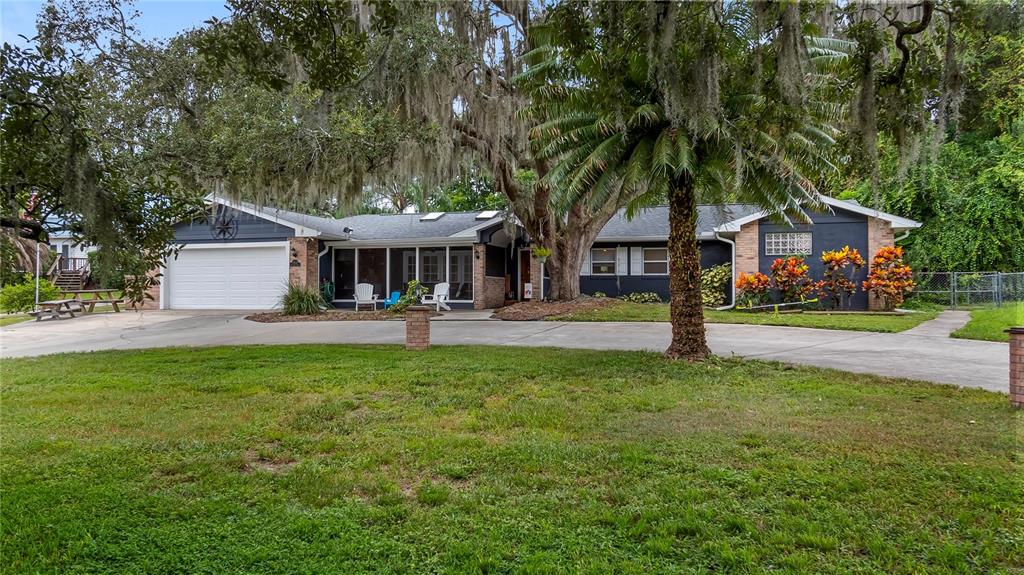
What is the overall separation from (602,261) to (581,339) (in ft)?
29.6

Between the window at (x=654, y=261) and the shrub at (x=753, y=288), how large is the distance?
2758 millimetres

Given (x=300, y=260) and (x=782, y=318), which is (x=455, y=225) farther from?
(x=782, y=318)

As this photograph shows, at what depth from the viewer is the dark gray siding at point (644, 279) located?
17.3 metres

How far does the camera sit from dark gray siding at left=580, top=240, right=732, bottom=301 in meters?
17.3

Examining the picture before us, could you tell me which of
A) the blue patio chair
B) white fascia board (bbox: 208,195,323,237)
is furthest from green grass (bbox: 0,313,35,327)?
the blue patio chair

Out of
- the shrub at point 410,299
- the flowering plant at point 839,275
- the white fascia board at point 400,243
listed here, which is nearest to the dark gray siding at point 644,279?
the flowering plant at point 839,275

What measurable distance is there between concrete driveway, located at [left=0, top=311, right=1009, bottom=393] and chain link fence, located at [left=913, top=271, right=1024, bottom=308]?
806 centimetres

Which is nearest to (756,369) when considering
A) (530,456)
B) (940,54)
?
(940,54)

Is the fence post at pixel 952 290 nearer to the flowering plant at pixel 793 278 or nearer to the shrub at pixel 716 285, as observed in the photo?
the flowering plant at pixel 793 278

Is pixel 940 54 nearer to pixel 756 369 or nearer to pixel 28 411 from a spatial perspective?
pixel 756 369

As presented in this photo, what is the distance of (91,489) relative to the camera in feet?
10.4

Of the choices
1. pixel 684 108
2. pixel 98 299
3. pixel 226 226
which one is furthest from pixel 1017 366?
pixel 98 299

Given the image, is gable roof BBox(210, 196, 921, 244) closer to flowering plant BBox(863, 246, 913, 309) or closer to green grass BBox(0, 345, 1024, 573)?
flowering plant BBox(863, 246, 913, 309)

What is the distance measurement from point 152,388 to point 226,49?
12.3 ft
